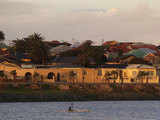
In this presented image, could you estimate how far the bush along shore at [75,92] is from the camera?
392ft

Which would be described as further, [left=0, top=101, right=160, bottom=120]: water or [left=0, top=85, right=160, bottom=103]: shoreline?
[left=0, top=85, right=160, bottom=103]: shoreline

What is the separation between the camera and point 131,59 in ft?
549

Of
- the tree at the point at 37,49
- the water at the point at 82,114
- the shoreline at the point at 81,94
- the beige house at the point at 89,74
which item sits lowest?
the water at the point at 82,114

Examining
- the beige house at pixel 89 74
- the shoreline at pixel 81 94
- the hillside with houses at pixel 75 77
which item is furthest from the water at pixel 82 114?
the beige house at pixel 89 74

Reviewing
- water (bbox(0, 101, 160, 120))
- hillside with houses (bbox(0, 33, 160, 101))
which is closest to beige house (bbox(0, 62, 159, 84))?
hillside with houses (bbox(0, 33, 160, 101))

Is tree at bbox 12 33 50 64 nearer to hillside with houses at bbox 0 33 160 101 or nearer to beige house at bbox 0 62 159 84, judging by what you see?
hillside with houses at bbox 0 33 160 101

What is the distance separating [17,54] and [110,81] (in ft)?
137

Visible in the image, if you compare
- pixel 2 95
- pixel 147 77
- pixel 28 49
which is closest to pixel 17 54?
pixel 28 49

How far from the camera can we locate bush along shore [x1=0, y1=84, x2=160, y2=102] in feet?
392

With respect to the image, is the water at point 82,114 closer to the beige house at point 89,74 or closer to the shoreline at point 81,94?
the shoreline at point 81,94

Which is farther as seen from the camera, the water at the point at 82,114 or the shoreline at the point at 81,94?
the shoreline at the point at 81,94

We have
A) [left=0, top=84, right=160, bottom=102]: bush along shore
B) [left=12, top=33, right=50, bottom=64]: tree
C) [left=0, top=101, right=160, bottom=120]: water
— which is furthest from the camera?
[left=12, top=33, right=50, bottom=64]: tree

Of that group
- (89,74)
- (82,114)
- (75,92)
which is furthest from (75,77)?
(82,114)

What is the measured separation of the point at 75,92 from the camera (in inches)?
5020
